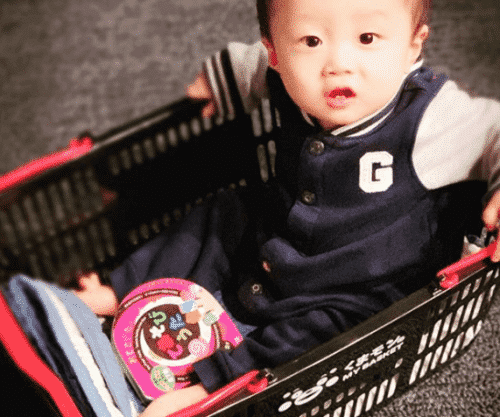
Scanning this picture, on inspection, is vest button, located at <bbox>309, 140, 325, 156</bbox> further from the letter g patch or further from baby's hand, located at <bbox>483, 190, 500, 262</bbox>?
baby's hand, located at <bbox>483, 190, 500, 262</bbox>

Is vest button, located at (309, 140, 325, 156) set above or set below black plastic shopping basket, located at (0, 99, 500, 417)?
above

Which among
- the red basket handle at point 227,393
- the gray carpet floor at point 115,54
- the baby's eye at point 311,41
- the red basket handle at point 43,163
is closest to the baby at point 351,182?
the baby's eye at point 311,41

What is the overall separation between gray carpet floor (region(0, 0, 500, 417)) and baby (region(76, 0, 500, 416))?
0.56 m

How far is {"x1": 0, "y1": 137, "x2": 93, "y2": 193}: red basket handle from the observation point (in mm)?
744

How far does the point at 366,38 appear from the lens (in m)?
0.54

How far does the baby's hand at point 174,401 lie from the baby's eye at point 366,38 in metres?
0.42

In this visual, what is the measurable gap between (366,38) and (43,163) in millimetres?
441

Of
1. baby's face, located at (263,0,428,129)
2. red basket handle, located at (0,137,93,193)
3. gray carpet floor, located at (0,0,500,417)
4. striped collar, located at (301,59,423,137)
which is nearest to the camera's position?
baby's face, located at (263,0,428,129)

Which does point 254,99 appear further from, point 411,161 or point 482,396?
point 482,396

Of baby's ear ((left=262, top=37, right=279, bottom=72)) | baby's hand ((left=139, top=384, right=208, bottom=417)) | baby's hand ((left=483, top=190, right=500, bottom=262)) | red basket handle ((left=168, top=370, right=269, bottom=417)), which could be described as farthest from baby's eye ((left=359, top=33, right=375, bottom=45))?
baby's hand ((left=139, top=384, right=208, bottom=417))

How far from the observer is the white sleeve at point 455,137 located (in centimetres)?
64

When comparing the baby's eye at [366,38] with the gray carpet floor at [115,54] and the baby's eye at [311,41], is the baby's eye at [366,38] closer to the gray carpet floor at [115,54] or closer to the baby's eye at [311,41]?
the baby's eye at [311,41]

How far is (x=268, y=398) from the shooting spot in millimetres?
569

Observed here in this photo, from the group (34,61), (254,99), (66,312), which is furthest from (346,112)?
(34,61)
